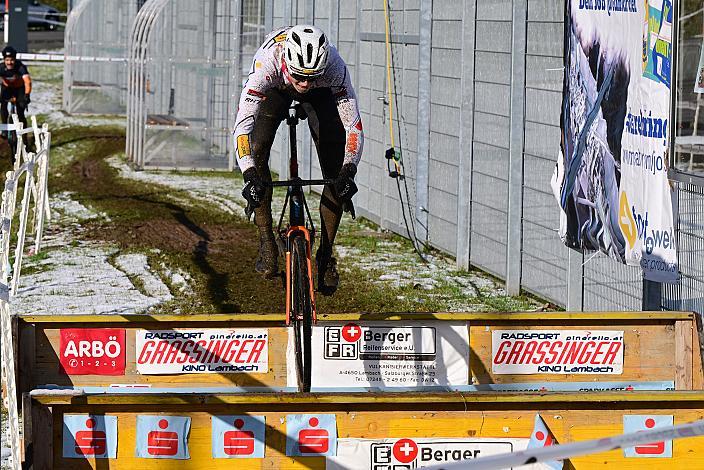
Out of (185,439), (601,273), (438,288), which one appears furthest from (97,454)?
(438,288)

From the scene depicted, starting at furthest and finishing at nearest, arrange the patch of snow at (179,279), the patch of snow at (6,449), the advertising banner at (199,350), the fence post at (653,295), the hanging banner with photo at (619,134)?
1. the patch of snow at (179,279)
2. the fence post at (653,295)
3. the hanging banner with photo at (619,134)
4. the advertising banner at (199,350)
5. the patch of snow at (6,449)

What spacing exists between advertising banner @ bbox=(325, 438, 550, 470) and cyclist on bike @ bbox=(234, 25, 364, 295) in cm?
268

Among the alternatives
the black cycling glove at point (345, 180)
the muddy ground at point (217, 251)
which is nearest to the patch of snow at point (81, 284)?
the muddy ground at point (217, 251)

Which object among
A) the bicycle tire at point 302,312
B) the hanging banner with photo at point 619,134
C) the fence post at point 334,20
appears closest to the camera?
the bicycle tire at point 302,312

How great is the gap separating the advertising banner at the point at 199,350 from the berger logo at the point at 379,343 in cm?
42

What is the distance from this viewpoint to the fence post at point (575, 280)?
36.6 ft

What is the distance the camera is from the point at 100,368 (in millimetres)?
7840

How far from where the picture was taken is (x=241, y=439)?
5.44 m

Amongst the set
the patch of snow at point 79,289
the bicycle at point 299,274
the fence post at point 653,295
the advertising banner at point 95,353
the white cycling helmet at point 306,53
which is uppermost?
the white cycling helmet at point 306,53

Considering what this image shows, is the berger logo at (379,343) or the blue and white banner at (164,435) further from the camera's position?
the berger logo at (379,343)

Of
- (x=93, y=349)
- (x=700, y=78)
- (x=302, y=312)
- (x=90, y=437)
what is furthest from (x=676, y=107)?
(x=90, y=437)

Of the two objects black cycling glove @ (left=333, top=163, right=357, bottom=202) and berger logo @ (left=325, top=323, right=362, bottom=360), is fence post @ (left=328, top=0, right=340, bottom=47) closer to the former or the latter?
black cycling glove @ (left=333, top=163, right=357, bottom=202)

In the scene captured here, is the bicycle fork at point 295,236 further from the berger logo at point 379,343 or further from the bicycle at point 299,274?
the berger logo at point 379,343

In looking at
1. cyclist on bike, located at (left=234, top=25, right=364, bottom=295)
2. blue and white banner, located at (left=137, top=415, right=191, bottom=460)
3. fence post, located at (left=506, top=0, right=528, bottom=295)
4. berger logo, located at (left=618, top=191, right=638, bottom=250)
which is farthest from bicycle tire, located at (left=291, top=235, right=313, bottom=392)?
fence post, located at (left=506, top=0, right=528, bottom=295)
